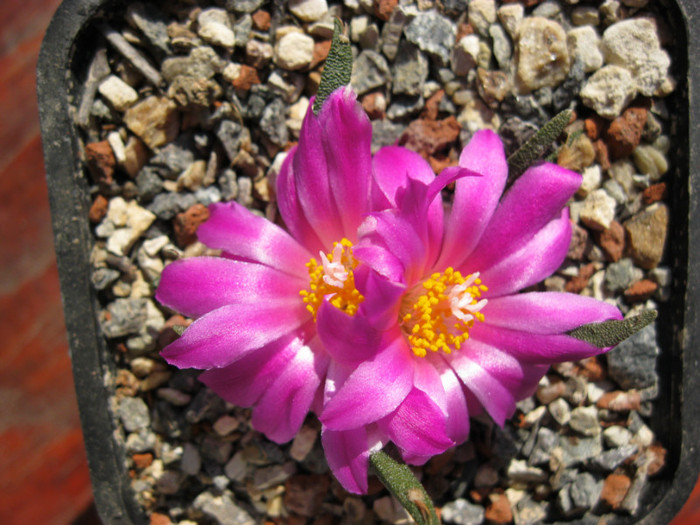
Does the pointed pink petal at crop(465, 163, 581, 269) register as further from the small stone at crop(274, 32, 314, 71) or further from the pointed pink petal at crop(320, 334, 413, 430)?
the small stone at crop(274, 32, 314, 71)

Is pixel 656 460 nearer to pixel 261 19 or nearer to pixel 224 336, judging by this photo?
pixel 224 336

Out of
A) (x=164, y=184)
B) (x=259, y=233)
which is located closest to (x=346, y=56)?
(x=259, y=233)

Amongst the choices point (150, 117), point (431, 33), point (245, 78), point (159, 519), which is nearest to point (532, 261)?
point (431, 33)

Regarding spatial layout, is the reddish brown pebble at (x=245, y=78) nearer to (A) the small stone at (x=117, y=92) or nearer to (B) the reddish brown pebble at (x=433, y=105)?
(A) the small stone at (x=117, y=92)

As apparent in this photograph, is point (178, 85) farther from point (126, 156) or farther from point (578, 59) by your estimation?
point (578, 59)

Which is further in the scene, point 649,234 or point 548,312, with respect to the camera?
point 649,234

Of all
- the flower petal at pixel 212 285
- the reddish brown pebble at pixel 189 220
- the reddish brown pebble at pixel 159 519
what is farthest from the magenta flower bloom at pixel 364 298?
the reddish brown pebble at pixel 159 519
